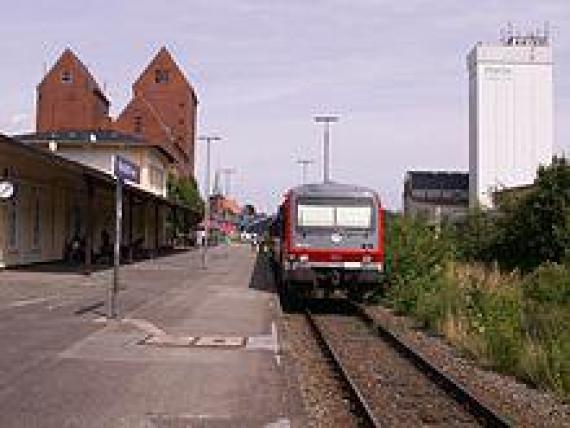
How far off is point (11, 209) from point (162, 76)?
3623 inches

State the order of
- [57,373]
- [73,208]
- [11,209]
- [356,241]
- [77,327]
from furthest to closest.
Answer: [73,208] → [11,209] → [356,241] → [77,327] → [57,373]

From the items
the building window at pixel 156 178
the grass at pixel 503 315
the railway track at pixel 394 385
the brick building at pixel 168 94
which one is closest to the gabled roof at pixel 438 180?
the brick building at pixel 168 94

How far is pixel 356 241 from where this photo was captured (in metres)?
23.1

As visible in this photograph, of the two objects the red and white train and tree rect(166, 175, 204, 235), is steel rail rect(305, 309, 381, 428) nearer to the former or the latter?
the red and white train

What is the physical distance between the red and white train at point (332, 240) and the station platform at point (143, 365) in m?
1.21

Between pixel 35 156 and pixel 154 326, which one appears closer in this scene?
pixel 154 326

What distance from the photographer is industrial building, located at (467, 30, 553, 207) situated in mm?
110812

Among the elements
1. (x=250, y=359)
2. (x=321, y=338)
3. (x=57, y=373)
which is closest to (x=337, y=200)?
(x=321, y=338)

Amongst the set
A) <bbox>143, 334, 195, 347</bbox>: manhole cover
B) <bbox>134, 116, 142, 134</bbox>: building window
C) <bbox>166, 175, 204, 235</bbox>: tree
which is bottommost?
<bbox>143, 334, 195, 347</bbox>: manhole cover

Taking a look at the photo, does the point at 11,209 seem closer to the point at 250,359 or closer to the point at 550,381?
the point at 250,359

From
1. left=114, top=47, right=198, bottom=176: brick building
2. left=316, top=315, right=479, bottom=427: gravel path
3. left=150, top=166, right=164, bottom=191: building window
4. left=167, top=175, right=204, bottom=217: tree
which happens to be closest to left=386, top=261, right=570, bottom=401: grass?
left=316, top=315, right=479, bottom=427: gravel path

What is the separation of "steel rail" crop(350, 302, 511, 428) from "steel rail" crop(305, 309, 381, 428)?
3.56ft

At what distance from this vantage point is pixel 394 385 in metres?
12.4

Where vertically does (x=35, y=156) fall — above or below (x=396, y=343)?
above
